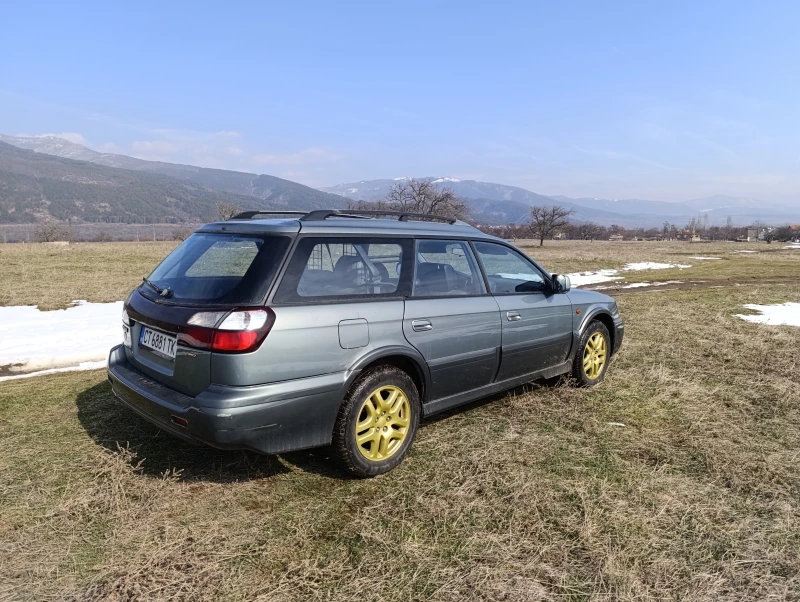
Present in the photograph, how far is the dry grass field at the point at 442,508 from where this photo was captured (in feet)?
7.44

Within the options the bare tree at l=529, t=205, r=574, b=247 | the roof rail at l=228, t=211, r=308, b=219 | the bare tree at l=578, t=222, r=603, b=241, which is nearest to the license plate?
the roof rail at l=228, t=211, r=308, b=219

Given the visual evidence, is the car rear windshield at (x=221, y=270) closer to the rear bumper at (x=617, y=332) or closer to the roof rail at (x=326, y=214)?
the roof rail at (x=326, y=214)

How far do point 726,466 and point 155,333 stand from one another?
3.93m

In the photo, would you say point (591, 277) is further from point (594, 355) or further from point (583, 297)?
point (583, 297)

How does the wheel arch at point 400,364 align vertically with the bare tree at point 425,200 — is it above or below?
below

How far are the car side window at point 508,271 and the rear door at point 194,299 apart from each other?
1843mm

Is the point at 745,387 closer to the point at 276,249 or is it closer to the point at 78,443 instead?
the point at 276,249

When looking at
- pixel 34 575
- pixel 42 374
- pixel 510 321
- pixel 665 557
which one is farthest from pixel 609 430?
pixel 42 374

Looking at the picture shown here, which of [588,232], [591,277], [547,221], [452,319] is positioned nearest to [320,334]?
[452,319]

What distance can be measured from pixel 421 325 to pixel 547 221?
69.8m

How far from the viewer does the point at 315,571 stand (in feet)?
7.61

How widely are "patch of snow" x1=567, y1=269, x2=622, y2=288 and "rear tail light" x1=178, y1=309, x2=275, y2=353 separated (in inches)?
581

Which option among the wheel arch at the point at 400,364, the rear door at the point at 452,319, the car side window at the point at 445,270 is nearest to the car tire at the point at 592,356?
the rear door at the point at 452,319

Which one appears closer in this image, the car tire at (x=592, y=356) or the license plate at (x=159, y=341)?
the license plate at (x=159, y=341)
